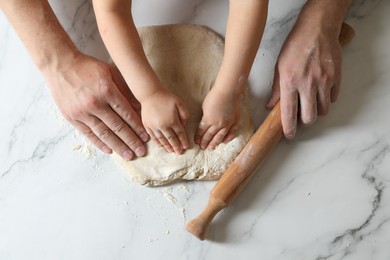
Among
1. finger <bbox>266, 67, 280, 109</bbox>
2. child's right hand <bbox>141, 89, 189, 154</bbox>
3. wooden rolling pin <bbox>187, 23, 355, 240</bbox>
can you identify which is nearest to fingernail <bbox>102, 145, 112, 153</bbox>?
child's right hand <bbox>141, 89, 189, 154</bbox>

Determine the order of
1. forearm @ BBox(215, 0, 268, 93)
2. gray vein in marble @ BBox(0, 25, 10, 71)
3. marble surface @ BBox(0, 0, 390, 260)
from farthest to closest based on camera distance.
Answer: gray vein in marble @ BBox(0, 25, 10, 71), marble surface @ BBox(0, 0, 390, 260), forearm @ BBox(215, 0, 268, 93)

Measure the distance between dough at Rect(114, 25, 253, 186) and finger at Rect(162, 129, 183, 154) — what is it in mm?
13

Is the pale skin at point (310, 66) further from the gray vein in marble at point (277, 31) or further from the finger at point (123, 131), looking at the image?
the finger at point (123, 131)

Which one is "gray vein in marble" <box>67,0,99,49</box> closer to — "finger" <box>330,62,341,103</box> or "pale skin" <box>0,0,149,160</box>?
"pale skin" <box>0,0,149,160</box>

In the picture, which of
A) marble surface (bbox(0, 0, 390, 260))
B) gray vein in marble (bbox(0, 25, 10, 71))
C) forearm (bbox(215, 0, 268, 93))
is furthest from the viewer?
gray vein in marble (bbox(0, 25, 10, 71))

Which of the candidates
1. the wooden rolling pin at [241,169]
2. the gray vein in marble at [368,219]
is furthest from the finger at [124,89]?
the gray vein in marble at [368,219]

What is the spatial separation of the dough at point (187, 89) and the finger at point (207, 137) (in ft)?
0.04

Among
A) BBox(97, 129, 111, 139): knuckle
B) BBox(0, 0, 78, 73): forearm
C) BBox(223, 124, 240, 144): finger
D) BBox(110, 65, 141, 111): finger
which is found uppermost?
BBox(0, 0, 78, 73): forearm

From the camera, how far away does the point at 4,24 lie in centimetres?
111

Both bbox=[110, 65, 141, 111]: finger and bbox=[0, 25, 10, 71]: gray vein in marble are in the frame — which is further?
bbox=[0, 25, 10, 71]: gray vein in marble

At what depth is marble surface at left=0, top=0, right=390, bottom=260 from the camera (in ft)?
3.19

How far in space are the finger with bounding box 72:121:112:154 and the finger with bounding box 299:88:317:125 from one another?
0.36 m

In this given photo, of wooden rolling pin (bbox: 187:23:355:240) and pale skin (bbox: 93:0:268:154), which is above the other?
pale skin (bbox: 93:0:268:154)

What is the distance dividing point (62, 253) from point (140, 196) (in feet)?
0.60
